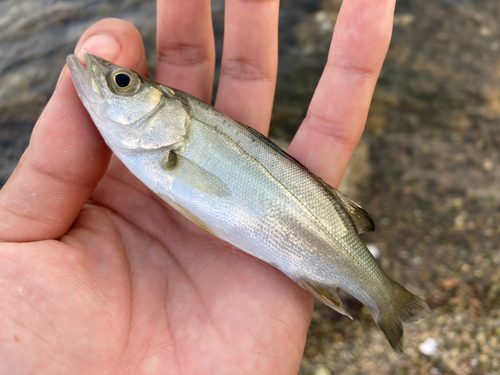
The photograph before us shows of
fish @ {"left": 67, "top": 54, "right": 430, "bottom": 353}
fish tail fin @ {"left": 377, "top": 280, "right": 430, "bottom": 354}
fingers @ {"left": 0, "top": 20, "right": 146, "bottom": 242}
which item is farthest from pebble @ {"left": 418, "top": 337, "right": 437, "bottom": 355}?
fingers @ {"left": 0, "top": 20, "right": 146, "bottom": 242}

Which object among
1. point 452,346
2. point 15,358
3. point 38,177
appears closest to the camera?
point 15,358

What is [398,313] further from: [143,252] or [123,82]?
[123,82]

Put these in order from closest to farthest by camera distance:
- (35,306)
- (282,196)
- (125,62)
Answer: (35,306) < (282,196) < (125,62)

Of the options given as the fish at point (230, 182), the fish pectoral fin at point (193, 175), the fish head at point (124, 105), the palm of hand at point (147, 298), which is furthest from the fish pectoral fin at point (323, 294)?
the fish head at point (124, 105)

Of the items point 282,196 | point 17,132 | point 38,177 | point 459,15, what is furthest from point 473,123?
point 17,132

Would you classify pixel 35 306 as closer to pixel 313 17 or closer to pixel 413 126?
pixel 413 126

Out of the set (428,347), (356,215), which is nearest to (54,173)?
(356,215)

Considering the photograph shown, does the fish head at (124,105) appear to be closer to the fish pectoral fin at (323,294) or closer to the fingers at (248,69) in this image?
the fingers at (248,69)
